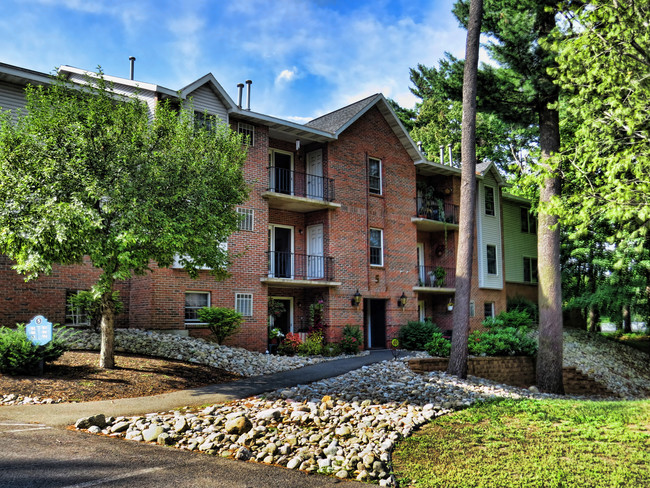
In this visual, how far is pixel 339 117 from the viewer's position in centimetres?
2195

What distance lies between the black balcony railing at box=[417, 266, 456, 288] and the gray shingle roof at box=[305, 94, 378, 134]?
27.0 ft

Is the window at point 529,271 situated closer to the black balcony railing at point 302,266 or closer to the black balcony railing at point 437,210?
the black balcony railing at point 437,210

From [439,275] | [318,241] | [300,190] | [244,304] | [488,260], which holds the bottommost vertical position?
[244,304]

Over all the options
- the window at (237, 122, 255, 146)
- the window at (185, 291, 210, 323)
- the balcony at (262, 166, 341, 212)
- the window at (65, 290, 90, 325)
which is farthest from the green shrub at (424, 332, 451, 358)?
the window at (65, 290, 90, 325)

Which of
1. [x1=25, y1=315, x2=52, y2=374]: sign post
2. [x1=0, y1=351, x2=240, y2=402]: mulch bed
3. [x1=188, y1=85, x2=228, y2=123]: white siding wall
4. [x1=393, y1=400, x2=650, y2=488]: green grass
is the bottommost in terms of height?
[x1=393, y1=400, x2=650, y2=488]: green grass

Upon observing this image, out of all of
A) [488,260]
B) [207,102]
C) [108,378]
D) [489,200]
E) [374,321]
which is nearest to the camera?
[108,378]

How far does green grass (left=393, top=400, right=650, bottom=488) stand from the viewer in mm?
5492

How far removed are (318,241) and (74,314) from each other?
915cm

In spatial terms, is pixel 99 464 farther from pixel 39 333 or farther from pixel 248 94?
pixel 248 94

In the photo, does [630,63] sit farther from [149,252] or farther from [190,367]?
[190,367]

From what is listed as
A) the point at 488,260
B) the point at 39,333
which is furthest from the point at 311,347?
the point at 488,260

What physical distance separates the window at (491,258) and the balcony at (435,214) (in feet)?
11.3

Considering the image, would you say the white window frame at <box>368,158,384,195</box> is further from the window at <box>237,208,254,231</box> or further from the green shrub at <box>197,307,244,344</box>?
the green shrub at <box>197,307,244,344</box>

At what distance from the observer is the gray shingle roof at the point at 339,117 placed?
21.0m
